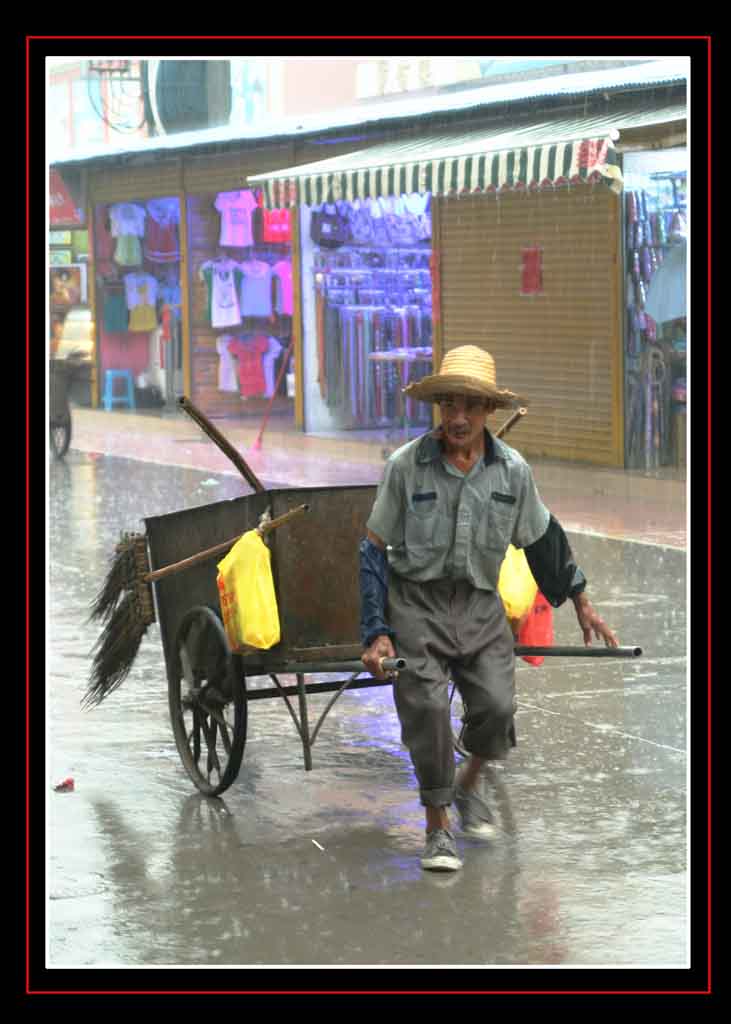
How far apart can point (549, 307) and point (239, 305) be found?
7.51 metres

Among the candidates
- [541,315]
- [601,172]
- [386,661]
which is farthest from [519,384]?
[386,661]

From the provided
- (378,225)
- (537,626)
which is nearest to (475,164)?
(378,225)

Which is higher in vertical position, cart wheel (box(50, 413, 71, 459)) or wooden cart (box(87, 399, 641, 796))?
cart wheel (box(50, 413, 71, 459))

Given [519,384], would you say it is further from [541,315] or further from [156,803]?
[156,803]

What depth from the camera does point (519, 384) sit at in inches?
803

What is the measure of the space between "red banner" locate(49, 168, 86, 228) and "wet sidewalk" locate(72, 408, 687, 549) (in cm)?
331

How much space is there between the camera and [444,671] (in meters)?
6.15

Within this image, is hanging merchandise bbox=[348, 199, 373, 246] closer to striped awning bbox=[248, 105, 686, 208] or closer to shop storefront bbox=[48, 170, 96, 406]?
striped awning bbox=[248, 105, 686, 208]

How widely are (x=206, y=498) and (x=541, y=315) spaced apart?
4.70 metres

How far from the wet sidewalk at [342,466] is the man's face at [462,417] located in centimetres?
801

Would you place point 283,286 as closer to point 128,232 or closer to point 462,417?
point 128,232

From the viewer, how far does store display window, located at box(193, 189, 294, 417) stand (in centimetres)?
2600

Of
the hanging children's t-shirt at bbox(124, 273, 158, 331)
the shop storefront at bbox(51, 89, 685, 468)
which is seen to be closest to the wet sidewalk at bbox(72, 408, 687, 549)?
the shop storefront at bbox(51, 89, 685, 468)

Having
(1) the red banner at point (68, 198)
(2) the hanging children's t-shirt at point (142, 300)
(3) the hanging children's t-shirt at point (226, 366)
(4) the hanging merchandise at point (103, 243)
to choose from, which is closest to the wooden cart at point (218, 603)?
(3) the hanging children's t-shirt at point (226, 366)
